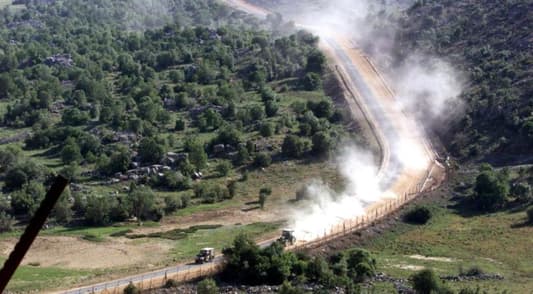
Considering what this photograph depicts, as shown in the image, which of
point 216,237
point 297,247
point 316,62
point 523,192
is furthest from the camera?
point 316,62

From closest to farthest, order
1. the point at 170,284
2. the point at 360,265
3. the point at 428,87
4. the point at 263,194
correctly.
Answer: the point at 170,284
the point at 360,265
the point at 263,194
the point at 428,87

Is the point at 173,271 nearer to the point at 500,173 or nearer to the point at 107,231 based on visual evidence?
the point at 107,231

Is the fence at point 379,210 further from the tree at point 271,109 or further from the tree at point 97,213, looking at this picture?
the tree at point 271,109

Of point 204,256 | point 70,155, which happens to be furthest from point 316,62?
point 204,256

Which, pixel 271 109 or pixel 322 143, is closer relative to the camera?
pixel 322 143

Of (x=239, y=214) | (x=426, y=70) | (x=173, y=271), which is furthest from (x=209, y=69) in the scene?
(x=173, y=271)

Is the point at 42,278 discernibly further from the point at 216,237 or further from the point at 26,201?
the point at 26,201

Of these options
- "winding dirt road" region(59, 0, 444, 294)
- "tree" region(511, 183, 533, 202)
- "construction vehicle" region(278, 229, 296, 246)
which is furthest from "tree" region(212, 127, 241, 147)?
"tree" region(511, 183, 533, 202)
